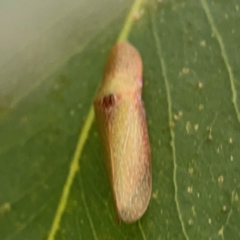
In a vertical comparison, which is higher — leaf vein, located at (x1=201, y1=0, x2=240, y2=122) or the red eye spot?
the red eye spot

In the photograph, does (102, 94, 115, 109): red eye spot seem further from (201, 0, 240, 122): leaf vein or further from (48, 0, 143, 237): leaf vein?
(201, 0, 240, 122): leaf vein

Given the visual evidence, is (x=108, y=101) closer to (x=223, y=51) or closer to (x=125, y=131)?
(x=125, y=131)

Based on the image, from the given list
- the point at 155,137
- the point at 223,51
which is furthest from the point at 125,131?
the point at 223,51

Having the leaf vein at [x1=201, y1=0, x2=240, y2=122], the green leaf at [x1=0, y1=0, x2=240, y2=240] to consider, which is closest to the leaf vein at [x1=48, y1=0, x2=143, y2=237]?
the green leaf at [x1=0, y1=0, x2=240, y2=240]

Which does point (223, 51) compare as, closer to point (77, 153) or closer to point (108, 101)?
point (108, 101)

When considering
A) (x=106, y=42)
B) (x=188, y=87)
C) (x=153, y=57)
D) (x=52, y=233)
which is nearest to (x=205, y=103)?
(x=188, y=87)

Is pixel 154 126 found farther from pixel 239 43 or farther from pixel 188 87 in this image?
pixel 239 43

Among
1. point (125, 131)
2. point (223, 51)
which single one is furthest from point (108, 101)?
point (223, 51)

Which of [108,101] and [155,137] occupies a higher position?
[108,101]
